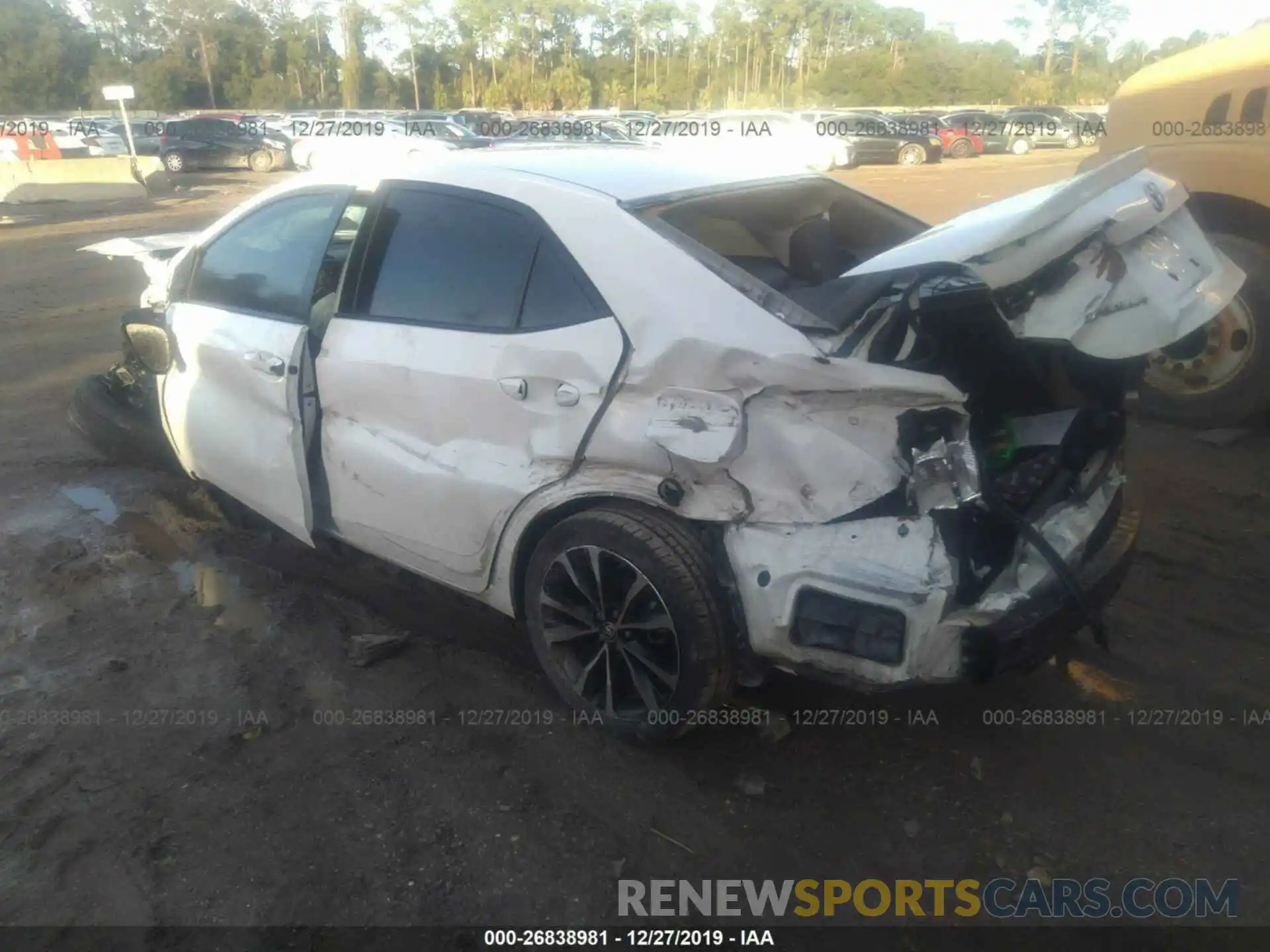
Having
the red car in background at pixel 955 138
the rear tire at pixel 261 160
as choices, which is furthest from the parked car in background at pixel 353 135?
the red car in background at pixel 955 138

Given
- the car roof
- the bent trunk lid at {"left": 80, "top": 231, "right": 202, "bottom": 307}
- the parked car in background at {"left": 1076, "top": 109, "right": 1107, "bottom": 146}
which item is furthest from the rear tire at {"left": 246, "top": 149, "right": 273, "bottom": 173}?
the car roof

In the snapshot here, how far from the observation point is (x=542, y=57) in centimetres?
6831

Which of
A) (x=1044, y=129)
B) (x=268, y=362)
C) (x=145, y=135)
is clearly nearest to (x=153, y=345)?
(x=268, y=362)

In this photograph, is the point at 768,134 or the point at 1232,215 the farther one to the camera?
the point at 768,134

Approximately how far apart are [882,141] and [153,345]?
2784 cm

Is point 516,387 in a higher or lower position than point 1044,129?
higher

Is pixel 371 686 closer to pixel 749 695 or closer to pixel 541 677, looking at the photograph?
pixel 541 677

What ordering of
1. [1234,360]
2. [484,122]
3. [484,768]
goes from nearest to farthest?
[484,768], [1234,360], [484,122]

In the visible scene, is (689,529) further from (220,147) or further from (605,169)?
(220,147)

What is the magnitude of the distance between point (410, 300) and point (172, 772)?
5.50ft

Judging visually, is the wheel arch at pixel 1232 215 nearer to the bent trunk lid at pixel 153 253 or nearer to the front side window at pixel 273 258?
the front side window at pixel 273 258

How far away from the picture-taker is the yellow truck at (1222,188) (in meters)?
4.96

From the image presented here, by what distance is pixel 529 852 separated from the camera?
2.63 metres

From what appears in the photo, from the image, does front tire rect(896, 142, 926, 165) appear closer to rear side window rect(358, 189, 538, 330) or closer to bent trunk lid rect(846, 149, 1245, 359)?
bent trunk lid rect(846, 149, 1245, 359)
